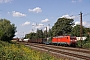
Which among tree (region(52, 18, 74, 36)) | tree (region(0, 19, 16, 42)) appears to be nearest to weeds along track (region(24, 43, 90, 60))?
tree (region(0, 19, 16, 42))

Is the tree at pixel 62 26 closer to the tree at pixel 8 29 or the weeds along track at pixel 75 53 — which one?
the tree at pixel 8 29

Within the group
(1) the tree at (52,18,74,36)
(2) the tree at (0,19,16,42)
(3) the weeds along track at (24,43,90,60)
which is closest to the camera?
(3) the weeds along track at (24,43,90,60)

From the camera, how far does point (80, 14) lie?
2014 inches

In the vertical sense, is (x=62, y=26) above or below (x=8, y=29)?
above

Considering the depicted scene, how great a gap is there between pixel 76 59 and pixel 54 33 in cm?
8927

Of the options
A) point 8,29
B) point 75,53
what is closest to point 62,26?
point 8,29

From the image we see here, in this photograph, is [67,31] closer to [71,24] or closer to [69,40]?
[71,24]

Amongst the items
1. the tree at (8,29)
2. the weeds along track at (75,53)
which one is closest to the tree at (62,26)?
the tree at (8,29)

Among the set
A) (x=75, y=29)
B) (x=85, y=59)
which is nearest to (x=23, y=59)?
(x=85, y=59)

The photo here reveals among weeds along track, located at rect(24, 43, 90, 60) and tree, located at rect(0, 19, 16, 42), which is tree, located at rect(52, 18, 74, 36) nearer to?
tree, located at rect(0, 19, 16, 42)

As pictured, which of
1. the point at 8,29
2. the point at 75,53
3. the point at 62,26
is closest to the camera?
the point at 75,53

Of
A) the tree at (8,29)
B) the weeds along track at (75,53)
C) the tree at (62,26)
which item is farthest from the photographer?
the tree at (62,26)

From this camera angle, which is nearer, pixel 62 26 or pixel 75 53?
pixel 75 53

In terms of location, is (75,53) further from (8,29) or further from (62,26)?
(62,26)
